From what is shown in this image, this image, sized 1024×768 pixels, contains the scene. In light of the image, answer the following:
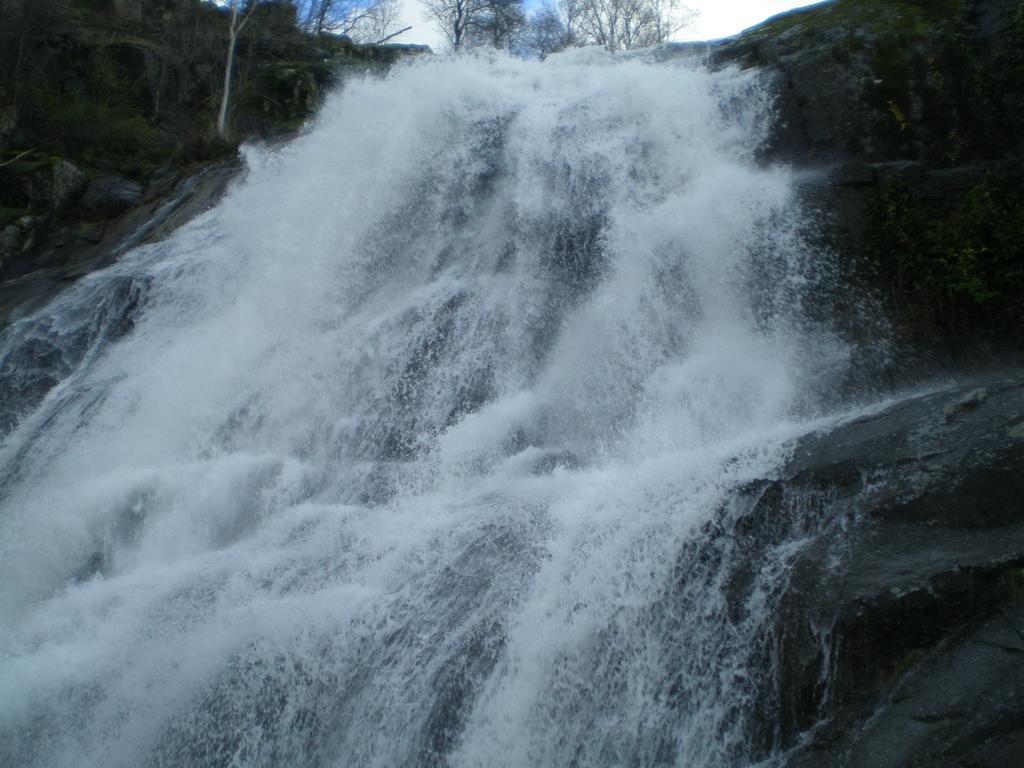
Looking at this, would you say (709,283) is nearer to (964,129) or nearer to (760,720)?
(964,129)

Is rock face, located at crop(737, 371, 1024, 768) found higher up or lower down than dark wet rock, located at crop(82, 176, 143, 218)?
lower down

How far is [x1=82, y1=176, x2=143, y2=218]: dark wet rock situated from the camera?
46.2 feet

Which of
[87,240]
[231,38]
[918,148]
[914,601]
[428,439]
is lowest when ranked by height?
[428,439]

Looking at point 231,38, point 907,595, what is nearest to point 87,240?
point 231,38

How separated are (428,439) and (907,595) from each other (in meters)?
4.56

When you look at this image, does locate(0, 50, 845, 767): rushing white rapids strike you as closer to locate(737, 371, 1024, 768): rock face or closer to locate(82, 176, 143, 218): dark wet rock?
locate(737, 371, 1024, 768): rock face

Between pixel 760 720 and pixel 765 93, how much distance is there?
7837 mm

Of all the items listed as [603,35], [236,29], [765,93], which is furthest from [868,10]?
[603,35]

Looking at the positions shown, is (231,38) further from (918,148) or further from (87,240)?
(918,148)

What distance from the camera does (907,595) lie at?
4.37 metres

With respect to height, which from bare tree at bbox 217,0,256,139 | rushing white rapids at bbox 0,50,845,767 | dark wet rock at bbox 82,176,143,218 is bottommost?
rushing white rapids at bbox 0,50,845,767

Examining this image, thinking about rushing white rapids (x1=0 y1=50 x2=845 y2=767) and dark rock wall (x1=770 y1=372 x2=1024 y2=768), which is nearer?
dark rock wall (x1=770 y1=372 x2=1024 y2=768)

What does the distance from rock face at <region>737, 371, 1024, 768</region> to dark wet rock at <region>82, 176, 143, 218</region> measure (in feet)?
41.1

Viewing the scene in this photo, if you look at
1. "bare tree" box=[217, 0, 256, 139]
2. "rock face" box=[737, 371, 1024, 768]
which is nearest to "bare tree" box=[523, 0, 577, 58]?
"bare tree" box=[217, 0, 256, 139]
